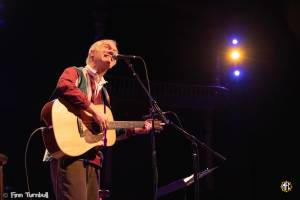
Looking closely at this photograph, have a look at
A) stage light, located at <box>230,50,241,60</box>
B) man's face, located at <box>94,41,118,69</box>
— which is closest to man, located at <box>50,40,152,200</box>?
man's face, located at <box>94,41,118,69</box>

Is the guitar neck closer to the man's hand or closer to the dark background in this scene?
the man's hand

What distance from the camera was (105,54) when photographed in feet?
13.7

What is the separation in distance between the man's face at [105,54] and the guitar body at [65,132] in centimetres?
58

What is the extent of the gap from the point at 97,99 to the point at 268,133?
27.6 feet

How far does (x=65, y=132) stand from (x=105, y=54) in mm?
910

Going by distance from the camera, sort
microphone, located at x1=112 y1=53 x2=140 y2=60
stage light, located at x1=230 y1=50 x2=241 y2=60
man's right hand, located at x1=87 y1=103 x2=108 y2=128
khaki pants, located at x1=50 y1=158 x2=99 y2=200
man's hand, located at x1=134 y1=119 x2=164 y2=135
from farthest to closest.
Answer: stage light, located at x1=230 y1=50 x2=241 y2=60, man's hand, located at x1=134 y1=119 x2=164 y2=135, microphone, located at x1=112 y1=53 x2=140 y2=60, man's right hand, located at x1=87 y1=103 x2=108 y2=128, khaki pants, located at x1=50 y1=158 x2=99 y2=200

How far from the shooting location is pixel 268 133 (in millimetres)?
11672

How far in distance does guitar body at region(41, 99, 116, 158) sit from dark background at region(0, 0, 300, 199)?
489cm

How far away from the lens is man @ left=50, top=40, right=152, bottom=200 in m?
3.62

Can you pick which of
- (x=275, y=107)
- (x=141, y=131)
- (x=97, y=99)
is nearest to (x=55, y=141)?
(x=97, y=99)

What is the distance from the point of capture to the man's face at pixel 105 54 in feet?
13.7

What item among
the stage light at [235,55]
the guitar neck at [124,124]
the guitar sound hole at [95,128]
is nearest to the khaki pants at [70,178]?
the guitar sound hole at [95,128]

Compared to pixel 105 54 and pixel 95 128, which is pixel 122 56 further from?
pixel 95 128

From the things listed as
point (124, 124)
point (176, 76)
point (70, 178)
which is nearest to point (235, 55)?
point (176, 76)
